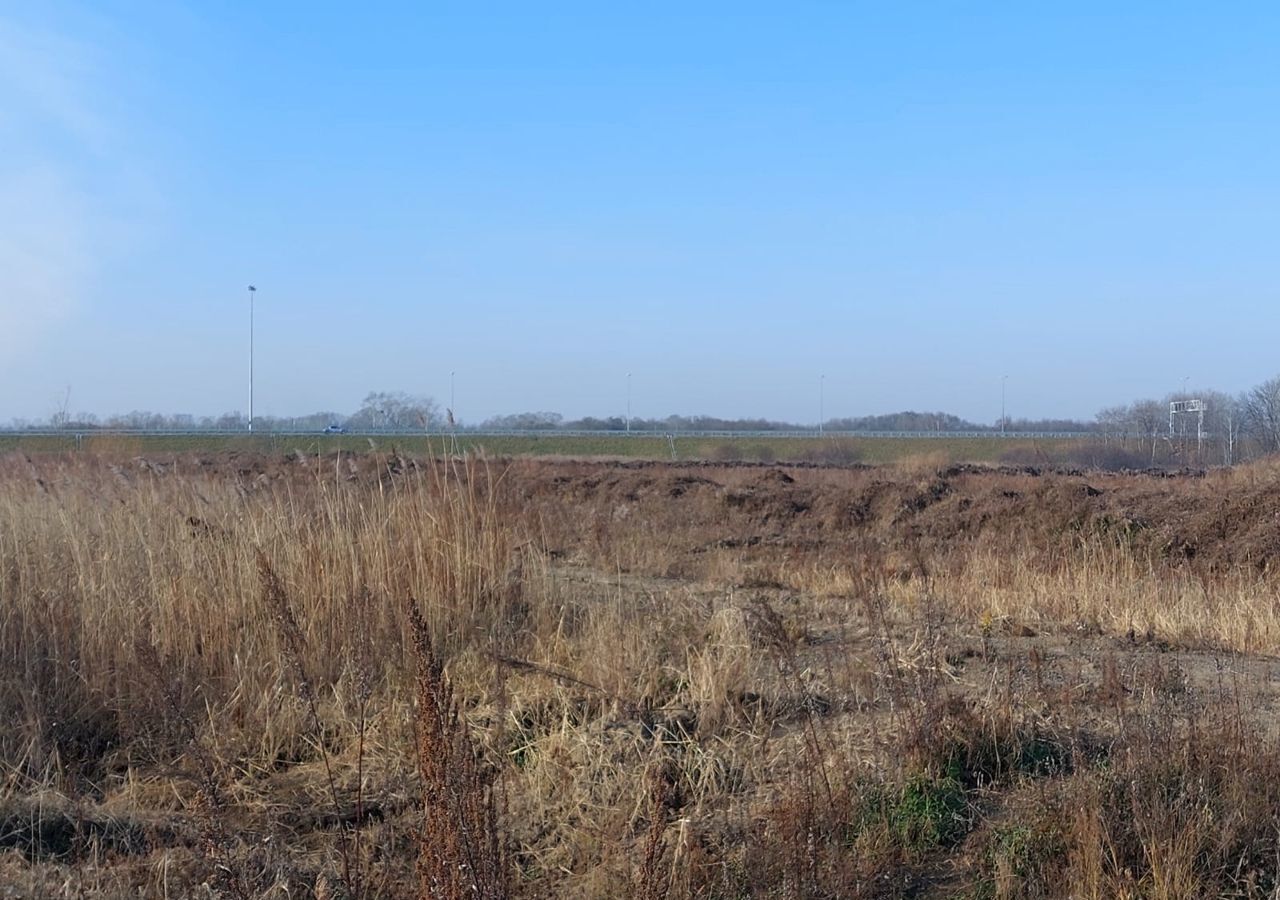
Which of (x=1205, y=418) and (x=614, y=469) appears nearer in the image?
(x=614, y=469)

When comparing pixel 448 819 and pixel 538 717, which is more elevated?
pixel 448 819

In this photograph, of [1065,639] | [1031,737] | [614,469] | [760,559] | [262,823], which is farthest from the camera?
[614,469]

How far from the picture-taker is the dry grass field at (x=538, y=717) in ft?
12.0

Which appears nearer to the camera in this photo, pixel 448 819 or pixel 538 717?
pixel 448 819

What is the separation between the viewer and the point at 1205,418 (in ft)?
129

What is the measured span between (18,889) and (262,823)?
96cm

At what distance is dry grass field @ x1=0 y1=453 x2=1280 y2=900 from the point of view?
3.66 m

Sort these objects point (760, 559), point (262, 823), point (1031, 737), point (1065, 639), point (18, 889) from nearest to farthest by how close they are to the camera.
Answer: point (18, 889) → point (262, 823) → point (1031, 737) → point (1065, 639) → point (760, 559)

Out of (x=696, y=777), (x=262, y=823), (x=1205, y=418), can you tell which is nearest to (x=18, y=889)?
(x=262, y=823)

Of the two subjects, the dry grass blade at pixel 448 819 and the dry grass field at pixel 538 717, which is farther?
the dry grass field at pixel 538 717

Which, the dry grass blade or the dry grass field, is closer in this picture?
the dry grass blade

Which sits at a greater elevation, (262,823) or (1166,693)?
(1166,693)

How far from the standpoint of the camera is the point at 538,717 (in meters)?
5.33

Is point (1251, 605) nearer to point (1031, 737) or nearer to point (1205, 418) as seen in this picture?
point (1031, 737)
